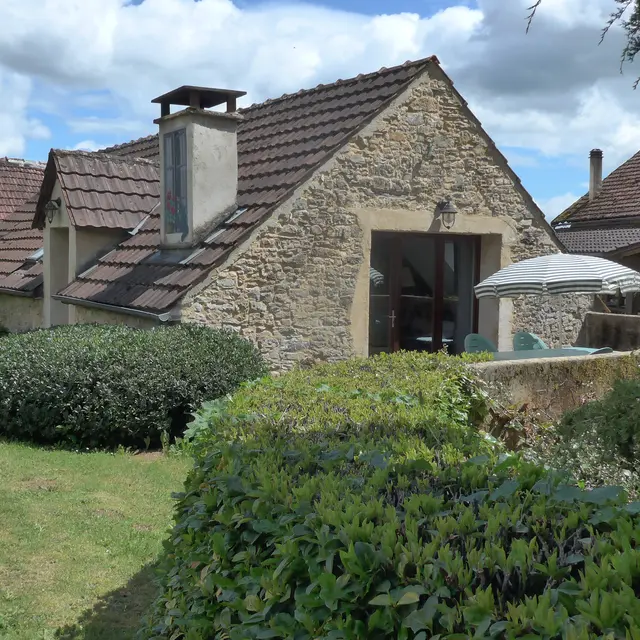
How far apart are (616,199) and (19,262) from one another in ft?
59.9

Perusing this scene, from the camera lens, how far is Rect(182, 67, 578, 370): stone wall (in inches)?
400

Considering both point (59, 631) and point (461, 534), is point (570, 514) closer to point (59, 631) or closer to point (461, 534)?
point (461, 534)

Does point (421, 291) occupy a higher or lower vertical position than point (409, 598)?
higher

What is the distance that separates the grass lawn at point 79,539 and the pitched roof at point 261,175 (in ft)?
9.51

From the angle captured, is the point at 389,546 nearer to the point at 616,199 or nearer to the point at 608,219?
the point at 608,219

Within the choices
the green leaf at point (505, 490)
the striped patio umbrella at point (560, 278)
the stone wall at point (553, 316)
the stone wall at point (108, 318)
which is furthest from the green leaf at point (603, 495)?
the stone wall at point (553, 316)

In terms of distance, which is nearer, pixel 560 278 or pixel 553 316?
pixel 560 278

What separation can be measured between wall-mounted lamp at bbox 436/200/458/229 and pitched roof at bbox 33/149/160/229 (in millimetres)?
4813

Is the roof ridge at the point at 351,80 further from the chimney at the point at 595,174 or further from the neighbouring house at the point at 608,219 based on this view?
the chimney at the point at 595,174

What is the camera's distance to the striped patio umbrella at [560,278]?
10.0 metres

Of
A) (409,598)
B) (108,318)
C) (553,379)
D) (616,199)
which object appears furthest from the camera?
(616,199)

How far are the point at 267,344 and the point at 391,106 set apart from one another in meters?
3.82

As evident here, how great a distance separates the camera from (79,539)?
5504mm

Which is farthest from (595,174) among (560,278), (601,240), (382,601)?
(382,601)
